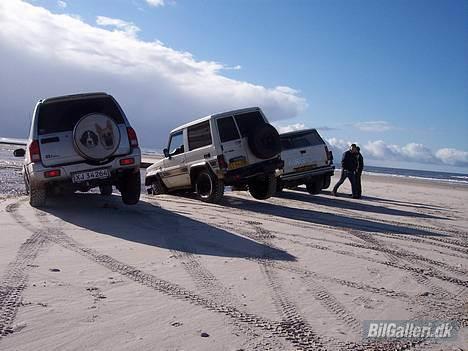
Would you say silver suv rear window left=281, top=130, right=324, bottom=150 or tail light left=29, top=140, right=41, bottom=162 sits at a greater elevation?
silver suv rear window left=281, top=130, right=324, bottom=150

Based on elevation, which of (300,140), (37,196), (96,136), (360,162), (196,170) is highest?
(300,140)

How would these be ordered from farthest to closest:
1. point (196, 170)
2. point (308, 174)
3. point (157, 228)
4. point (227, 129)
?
point (308, 174) < point (196, 170) < point (227, 129) < point (157, 228)

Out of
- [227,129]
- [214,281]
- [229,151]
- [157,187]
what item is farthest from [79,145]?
[157,187]

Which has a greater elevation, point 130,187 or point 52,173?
point 52,173

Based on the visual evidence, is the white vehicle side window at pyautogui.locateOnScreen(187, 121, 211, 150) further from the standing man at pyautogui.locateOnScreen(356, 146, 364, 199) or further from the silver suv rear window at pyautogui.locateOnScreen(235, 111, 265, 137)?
the standing man at pyautogui.locateOnScreen(356, 146, 364, 199)

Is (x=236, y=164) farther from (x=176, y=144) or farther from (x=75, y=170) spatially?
(x=75, y=170)

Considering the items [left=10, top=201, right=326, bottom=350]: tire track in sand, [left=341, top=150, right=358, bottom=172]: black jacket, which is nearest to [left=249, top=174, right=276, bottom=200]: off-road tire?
[left=341, top=150, right=358, bottom=172]: black jacket

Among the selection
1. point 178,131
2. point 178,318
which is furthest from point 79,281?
point 178,131

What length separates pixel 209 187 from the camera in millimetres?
10055

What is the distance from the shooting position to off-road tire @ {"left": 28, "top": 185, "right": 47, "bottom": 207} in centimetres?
791

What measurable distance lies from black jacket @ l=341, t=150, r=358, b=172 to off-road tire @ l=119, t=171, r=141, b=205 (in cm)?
721

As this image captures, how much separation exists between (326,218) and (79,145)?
15.6 ft

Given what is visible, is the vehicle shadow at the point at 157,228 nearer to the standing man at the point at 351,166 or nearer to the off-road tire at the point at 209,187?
the off-road tire at the point at 209,187

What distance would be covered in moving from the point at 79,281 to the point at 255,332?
1.76 m
